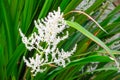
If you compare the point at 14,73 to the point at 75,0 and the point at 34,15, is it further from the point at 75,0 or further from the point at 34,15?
the point at 75,0

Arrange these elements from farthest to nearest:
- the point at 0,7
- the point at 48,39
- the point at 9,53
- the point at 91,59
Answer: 1. the point at 9,53
2. the point at 0,7
3. the point at 91,59
4. the point at 48,39

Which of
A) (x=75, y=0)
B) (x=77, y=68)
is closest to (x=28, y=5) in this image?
(x=75, y=0)

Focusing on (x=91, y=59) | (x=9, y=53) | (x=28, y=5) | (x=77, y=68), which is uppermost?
(x=28, y=5)

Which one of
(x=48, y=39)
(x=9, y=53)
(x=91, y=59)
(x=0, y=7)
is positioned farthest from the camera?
Answer: (x=9, y=53)

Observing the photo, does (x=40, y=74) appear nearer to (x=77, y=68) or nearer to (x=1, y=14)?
(x=77, y=68)

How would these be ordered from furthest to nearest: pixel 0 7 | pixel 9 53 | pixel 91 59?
1. pixel 9 53
2. pixel 0 7
3. pixel 91 59

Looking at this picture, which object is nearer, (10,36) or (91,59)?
(91,59)

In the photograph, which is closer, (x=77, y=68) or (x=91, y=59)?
(x=91, y=59)

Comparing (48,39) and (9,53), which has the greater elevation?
(9,53)

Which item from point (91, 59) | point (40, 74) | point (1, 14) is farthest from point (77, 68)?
point (1, 14)
